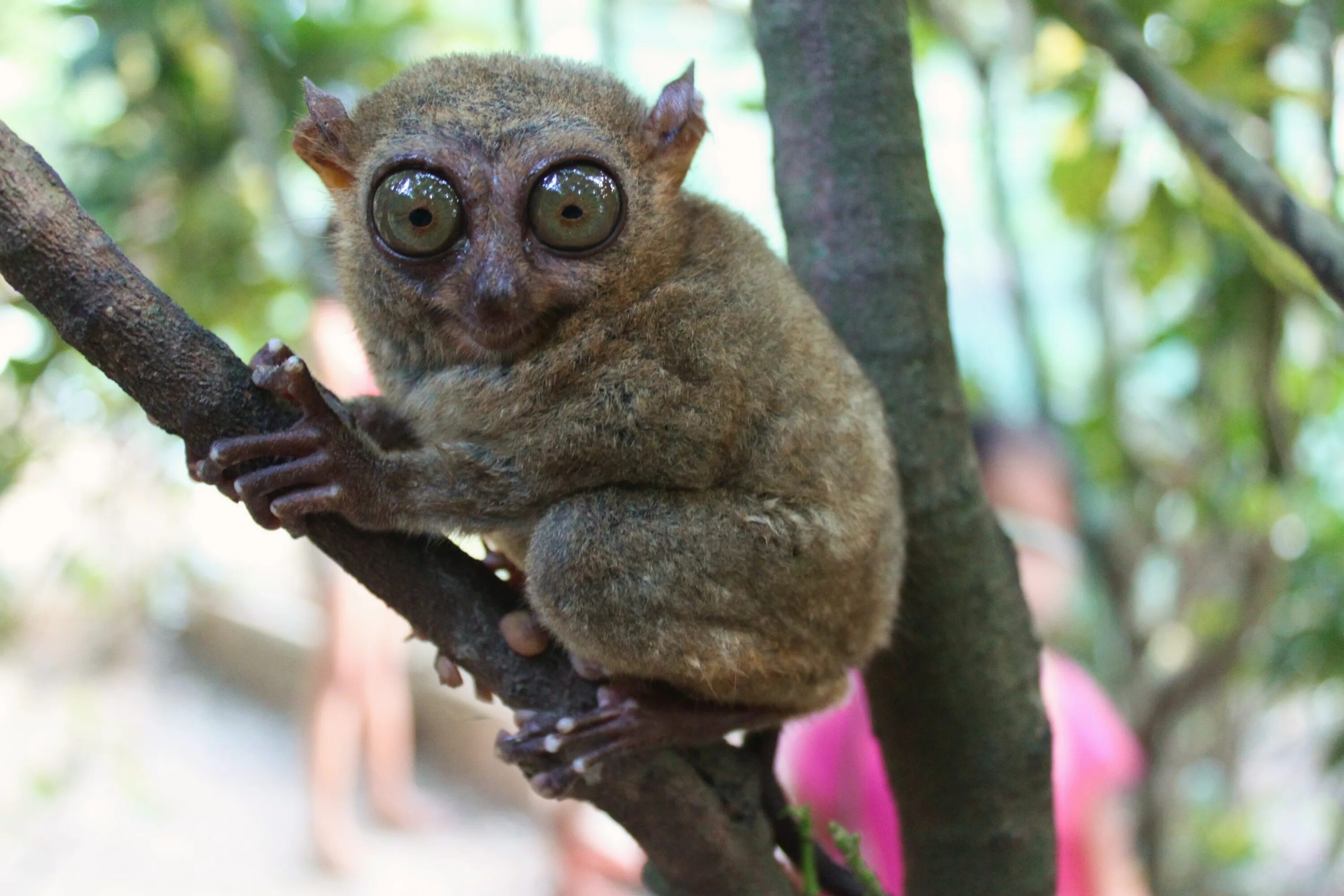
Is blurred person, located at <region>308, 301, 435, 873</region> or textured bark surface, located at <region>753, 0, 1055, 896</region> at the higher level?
blurred person, located at <region>308, 301, 435, 873</region>

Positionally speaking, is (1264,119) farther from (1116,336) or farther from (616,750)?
(616,750)

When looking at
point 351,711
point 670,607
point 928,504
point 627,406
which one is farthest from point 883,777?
point 351,711

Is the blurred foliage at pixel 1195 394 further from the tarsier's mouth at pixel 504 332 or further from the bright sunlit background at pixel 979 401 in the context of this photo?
→ the tarsier's mouth at pixel 504 332

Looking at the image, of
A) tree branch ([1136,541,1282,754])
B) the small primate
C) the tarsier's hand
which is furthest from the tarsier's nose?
tree branch ([1136,541,1282,754])

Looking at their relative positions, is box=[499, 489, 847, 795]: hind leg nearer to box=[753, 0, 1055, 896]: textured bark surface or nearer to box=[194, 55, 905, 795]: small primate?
box=[194, 55, 905, 795]: small primate

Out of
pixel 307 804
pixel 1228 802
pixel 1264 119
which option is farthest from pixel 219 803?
pixel 1264 119

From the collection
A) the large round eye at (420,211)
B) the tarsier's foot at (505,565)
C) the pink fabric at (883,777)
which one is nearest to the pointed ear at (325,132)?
the large round eye at (420,211)
